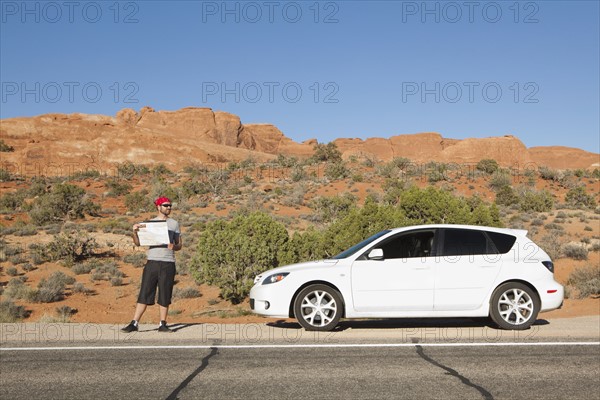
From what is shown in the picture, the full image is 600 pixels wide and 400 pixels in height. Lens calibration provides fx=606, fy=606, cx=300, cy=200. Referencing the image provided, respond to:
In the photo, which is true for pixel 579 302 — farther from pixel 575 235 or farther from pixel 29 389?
pixel 575 235

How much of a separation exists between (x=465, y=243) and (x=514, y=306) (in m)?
1.12

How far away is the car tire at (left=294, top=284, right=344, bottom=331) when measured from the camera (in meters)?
8.59

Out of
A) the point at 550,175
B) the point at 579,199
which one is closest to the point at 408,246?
the point at 579,199

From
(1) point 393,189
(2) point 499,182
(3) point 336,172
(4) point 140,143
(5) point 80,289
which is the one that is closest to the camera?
(5) point 80,289

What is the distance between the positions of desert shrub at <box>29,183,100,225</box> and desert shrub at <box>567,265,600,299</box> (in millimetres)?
32567

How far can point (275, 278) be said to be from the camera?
883cm

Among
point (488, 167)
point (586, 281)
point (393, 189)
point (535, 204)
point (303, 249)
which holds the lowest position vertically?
point (586, 281)

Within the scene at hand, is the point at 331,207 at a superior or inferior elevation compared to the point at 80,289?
superior

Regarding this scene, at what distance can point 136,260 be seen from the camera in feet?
88.3

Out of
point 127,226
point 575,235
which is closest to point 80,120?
point 127,226

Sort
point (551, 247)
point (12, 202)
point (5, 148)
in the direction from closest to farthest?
point (551, 247), point (12, 202), point (5, 148)

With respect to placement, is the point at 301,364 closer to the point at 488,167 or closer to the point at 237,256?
the point at 237,256

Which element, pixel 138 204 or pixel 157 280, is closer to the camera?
pixel 157 280

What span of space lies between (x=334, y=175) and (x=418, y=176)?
28.5ft
